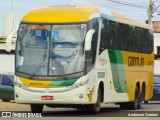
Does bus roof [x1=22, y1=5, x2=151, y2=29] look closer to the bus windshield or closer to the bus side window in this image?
the bus windshield

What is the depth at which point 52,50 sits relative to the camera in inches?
800

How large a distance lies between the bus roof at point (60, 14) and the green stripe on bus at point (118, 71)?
2403mm

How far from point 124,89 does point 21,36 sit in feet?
20.3

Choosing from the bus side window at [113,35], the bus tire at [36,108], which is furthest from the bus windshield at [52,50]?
the bus side window at [113,35]

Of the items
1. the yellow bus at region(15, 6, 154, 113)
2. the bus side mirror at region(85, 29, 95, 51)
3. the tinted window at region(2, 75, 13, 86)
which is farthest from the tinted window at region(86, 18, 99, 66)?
the tinted window at region(2, 75, 13, 86)

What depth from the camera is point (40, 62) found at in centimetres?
2027

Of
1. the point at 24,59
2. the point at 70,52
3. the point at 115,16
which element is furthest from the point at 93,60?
the point at 115,16

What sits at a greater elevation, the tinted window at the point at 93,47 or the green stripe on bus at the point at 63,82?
the tinted window at the point at 93,47

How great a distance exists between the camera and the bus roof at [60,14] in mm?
20594

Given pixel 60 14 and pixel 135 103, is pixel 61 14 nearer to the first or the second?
pixel 60 14

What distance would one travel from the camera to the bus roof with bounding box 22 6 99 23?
20.6 meters

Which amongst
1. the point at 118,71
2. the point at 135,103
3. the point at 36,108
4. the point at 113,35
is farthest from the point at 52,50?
the point at 135,103

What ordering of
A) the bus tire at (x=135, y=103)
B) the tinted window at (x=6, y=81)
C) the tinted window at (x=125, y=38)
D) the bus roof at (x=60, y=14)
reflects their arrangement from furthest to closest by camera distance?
the tinted window at (x=6, y=81), the bus tire at (x=135, y=103), the tinted window at (x=125, y=38), the bus roof at (x=60, y=14)

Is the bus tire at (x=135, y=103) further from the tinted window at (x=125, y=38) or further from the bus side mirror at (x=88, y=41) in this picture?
the bus side mirror at (x=88, y=41)
